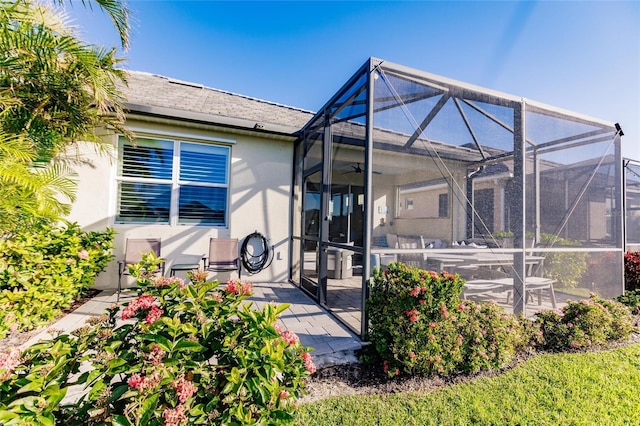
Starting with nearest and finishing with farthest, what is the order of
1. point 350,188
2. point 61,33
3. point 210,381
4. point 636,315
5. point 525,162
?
1. point 210,381
2. point 61,33
3. point 525,162
4. point 636,315
5. point 350,188

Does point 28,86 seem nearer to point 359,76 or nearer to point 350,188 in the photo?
point 359,76

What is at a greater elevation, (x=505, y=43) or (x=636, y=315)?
(x=505, y=43)

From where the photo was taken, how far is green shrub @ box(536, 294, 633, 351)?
3344 mm

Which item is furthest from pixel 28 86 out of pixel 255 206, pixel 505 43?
pixel 505 43

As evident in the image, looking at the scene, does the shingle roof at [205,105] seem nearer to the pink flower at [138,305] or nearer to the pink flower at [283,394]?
the pink flower at [138,305]

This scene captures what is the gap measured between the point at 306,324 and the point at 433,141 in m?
3.38

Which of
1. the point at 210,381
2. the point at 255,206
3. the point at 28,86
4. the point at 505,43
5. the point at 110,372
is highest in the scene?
the point at 505,43

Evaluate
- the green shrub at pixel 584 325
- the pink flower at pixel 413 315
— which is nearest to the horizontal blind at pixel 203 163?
the pink flower at pixel 413 315

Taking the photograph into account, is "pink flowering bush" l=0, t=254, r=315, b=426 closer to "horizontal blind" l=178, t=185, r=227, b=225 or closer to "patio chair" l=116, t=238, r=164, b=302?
"patio chair" l=116, t=238, r=164, b=302

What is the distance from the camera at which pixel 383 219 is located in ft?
13.9

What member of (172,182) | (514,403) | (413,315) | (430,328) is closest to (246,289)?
(413,315)

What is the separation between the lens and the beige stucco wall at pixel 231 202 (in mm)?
4926

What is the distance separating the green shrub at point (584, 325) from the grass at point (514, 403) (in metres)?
0.44

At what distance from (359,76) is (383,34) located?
11.8ft
